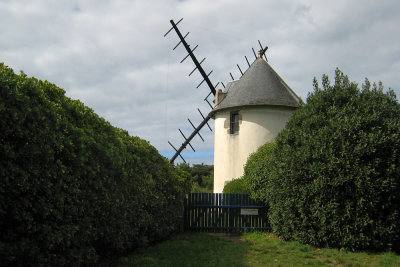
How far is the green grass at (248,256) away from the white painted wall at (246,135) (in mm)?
9099

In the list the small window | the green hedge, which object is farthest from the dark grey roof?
the green hedge

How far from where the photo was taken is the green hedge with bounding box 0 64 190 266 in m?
4.02

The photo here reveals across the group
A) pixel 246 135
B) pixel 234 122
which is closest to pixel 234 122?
pixel 234 122

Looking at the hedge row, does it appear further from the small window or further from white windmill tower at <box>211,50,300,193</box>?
the small window

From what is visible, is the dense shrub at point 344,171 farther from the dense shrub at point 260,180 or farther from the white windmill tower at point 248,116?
the white windmill tower at point 248,116

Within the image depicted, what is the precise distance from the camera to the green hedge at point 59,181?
4.02m

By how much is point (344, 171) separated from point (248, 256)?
3.49m

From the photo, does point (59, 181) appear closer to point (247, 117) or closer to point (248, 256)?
point (248, 256)

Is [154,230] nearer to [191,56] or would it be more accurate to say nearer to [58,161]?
[58,161]

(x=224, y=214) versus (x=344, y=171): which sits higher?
(x=344, y=171)

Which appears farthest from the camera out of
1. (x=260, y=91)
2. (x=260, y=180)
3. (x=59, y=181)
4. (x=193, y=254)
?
(x=260, y=91)

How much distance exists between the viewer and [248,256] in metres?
8.55

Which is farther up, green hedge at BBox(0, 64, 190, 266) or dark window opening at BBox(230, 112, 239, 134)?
dark window opening at BBox(230, 112, 239, 134)

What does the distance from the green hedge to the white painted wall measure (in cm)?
1172
